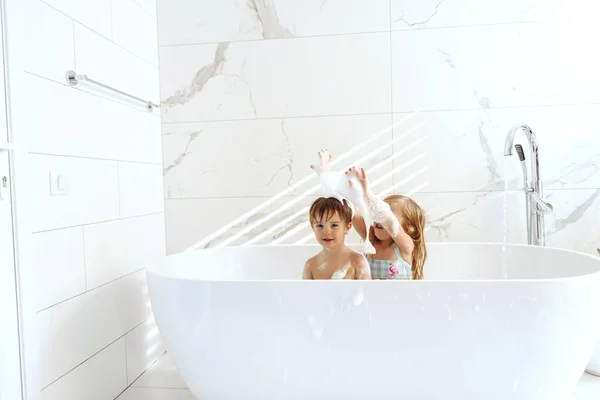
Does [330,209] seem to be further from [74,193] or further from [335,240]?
[74,193]

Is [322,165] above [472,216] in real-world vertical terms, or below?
above

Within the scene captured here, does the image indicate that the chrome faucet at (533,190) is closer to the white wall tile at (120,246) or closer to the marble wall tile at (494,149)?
the marble wall tile at (494,149)

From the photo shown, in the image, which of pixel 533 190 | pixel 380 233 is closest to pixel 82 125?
pixel 380 233

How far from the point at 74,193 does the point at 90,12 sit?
2.21ft

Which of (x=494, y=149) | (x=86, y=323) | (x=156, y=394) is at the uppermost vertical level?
(x=494, y=149)

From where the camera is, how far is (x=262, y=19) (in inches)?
91.3

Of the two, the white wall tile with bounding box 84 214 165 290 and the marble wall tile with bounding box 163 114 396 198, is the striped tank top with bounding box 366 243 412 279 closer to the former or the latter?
the marble wall tile with bounding box 163 114 396 198

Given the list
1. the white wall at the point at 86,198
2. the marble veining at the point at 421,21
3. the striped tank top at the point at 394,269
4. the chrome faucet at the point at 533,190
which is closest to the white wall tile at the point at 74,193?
the white wall at the point at 86,198

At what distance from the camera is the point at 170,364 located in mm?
2143

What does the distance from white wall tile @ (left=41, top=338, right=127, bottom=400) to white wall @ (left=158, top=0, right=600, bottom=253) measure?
670mm

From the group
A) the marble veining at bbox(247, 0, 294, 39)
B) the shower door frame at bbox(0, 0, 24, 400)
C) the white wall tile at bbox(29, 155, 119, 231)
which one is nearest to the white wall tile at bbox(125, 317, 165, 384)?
the white wall tile at bbox(29, 155, 119, 231)

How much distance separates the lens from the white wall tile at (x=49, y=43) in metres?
1.45

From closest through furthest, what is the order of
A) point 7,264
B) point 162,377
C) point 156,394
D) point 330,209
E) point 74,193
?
point 7,264, point 74,193, point 330,209, point 156,394, point 162,377

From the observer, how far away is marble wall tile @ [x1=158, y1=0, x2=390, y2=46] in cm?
225
